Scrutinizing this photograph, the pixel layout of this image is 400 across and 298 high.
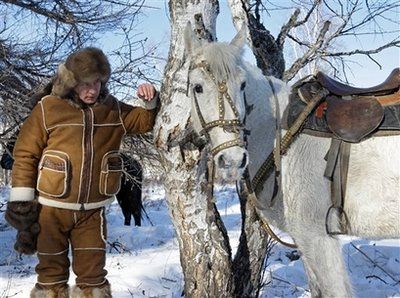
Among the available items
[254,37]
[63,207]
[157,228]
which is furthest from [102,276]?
[157,228]

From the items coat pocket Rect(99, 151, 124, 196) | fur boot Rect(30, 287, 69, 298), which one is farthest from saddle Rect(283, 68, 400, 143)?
fur boot Rect(30, 287, 69, 298)

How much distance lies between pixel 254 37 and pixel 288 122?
172cm

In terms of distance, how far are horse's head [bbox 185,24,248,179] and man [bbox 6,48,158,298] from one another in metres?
0.79

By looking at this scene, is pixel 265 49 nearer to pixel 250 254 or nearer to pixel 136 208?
pixel 250 254

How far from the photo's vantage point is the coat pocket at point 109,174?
11.9 ft

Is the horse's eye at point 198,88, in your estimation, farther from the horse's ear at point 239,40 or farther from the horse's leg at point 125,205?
the horse's leg at point 125,205

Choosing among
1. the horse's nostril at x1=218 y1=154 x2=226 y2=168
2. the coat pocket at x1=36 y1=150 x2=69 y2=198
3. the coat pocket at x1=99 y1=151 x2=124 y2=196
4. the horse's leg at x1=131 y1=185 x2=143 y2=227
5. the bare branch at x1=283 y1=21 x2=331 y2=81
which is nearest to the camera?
the horse's nostril at x1=218 y1=154 x2=226 y2=168

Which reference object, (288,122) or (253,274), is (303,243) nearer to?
(288,122)

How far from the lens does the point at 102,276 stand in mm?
3721

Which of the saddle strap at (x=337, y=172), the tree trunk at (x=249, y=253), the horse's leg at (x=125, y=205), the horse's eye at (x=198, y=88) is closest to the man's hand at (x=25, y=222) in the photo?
the horse's eye at (x=198, y=88)

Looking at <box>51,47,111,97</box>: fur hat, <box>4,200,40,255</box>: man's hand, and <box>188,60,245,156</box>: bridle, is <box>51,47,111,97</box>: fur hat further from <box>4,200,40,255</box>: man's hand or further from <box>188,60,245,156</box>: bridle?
<box>188,60,245,156</box>: bridle

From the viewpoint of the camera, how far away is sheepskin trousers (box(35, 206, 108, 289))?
3.60 meters

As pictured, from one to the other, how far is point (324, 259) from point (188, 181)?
1112 millimetres

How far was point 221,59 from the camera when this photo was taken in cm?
309
